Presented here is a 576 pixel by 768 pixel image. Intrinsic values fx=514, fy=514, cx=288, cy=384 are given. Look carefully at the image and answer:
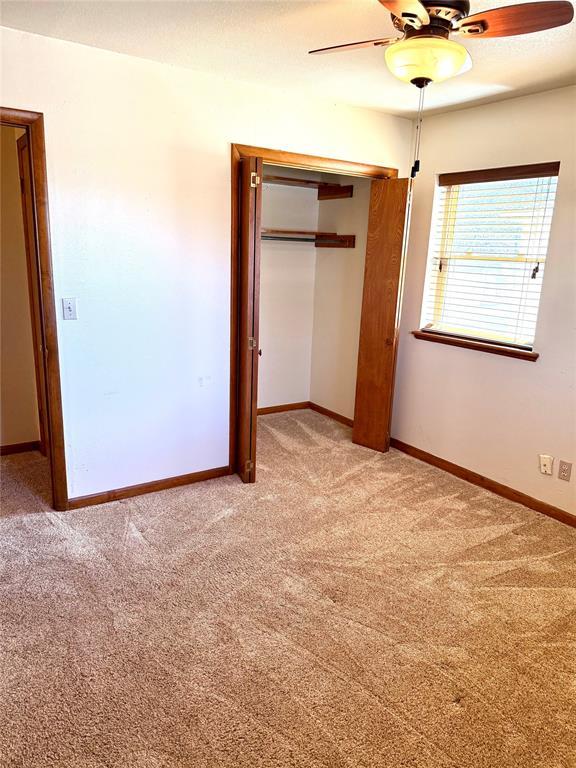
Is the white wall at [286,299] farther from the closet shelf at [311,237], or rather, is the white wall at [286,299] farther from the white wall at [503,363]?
the white wall at [503,363]

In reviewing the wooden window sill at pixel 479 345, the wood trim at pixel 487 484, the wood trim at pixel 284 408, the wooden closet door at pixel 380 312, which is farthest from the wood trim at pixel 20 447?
the wooden window sill at pixel 479 345

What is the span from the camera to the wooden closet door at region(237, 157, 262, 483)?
3111mm

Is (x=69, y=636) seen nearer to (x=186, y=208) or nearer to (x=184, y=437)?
(x=184, y=437)

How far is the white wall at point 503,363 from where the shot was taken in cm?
302

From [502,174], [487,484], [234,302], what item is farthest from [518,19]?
[487,484]

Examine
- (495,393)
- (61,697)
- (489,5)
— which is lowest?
(61,697)

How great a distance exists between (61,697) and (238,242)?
2564 mm

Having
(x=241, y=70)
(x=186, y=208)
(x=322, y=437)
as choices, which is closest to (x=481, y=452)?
(x=322, y=437)

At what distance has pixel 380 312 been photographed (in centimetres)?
400

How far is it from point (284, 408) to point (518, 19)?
3865mm

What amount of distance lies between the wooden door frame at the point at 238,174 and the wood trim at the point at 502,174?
0.49m

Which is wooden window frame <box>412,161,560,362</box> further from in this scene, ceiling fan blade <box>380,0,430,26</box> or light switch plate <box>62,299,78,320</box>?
light switch plate <box>62,299,78,320</box>

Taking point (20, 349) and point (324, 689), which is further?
point (20, 349)

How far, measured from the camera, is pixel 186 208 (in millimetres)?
3104
